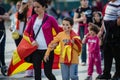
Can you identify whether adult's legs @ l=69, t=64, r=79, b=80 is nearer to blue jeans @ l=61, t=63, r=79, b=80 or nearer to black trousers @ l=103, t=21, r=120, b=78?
blue jeans @ l=61, t=63, r=79, b=80

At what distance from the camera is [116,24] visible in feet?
31.6

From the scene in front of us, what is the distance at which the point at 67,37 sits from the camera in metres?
8.59

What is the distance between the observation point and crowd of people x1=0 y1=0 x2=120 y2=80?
830 centimetres

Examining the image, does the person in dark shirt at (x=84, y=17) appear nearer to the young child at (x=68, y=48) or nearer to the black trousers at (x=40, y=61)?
the young child at (x=68, y=48)

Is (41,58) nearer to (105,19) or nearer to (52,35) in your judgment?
(52,35)

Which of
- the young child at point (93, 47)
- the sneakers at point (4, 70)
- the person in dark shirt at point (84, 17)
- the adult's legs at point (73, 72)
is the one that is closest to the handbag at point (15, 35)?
the sneakers at point (4, 70)

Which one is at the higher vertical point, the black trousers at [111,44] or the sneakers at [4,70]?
the black trousers at [111,44]

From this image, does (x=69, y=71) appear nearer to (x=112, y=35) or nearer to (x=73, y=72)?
(x=73, y=72)

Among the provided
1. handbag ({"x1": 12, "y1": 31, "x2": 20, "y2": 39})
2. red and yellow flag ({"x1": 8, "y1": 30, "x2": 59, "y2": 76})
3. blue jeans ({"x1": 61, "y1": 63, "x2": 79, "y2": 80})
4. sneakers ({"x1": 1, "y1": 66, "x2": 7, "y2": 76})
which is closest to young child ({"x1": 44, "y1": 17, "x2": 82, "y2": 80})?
blue jeans ({"x1": 61, "y1": 63, "x2": 79, "y2": 80})

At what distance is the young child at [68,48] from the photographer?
8.54 meters

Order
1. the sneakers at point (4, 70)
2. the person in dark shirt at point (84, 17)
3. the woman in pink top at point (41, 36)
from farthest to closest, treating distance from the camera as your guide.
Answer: the person in dark shirt at point (84, 17) < the sneakers at point (4, 70) < the woman in pink top at point (41, 36)

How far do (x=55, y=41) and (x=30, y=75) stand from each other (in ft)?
8.40

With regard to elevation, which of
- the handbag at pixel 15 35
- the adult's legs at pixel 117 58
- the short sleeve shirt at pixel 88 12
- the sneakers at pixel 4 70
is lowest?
the sneakers at pixel 4 70

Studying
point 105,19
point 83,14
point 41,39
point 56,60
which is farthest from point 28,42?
point 83,14
